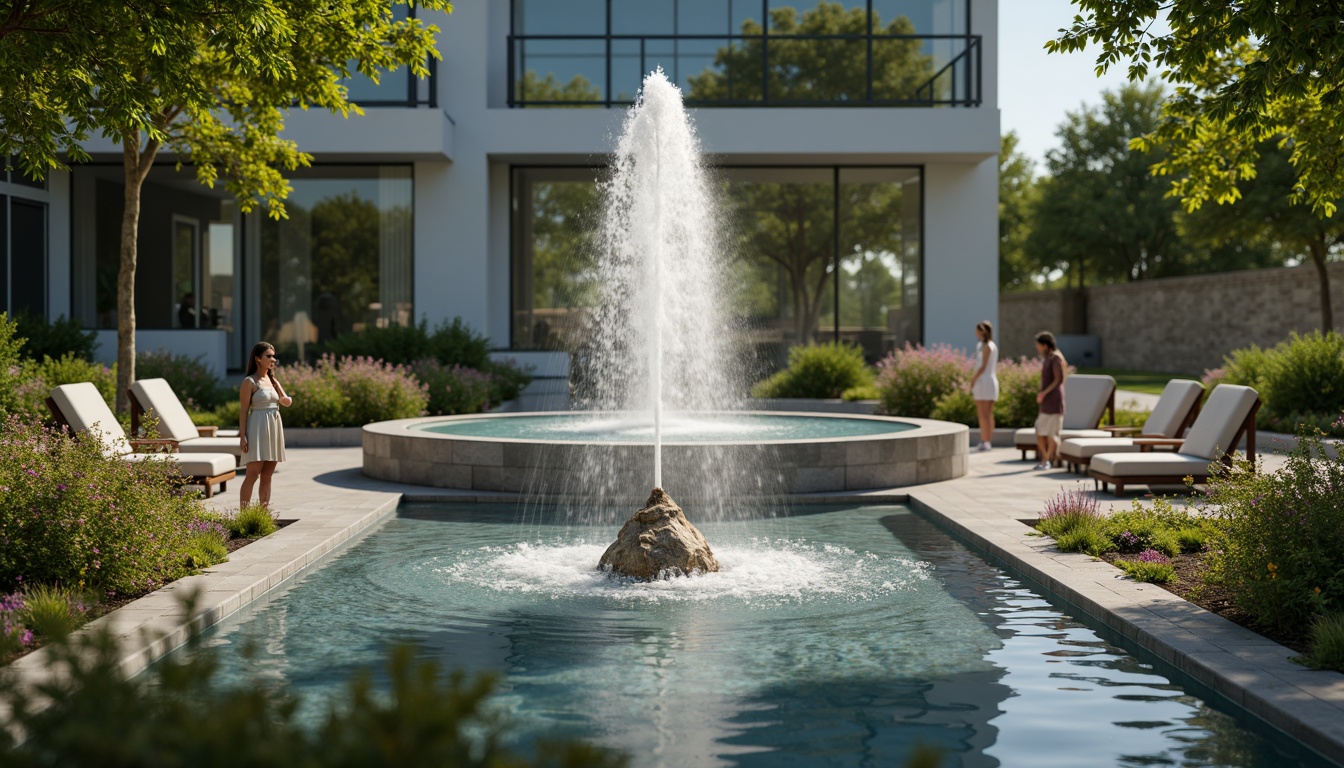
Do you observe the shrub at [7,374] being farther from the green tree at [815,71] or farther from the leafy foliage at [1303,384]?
the leafy foliage at [1303,384]

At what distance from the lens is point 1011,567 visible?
28.9ft

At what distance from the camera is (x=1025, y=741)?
16.4 feet

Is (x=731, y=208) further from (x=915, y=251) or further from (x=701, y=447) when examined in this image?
(x=701, y=447)

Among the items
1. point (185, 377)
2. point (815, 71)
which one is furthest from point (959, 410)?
point (185, 377)

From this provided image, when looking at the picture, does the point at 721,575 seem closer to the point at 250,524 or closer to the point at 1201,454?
the point at 250,524

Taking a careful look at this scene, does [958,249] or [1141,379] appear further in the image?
[1141,379]

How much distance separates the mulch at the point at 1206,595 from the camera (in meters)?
6.30

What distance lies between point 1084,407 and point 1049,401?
5.85 ft

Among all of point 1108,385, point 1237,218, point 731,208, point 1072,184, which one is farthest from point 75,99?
point 1072,184

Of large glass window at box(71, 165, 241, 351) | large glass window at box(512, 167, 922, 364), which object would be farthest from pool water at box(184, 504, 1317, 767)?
large glass window at box(71, 165, 241, 351)

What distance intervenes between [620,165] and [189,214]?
10273 millimetres

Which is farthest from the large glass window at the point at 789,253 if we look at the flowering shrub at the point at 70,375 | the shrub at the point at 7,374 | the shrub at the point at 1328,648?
the shrub at the point at 1328,648

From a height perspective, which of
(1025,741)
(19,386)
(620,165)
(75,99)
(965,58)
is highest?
(965,58)

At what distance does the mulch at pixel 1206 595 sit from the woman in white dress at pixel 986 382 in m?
7.44
